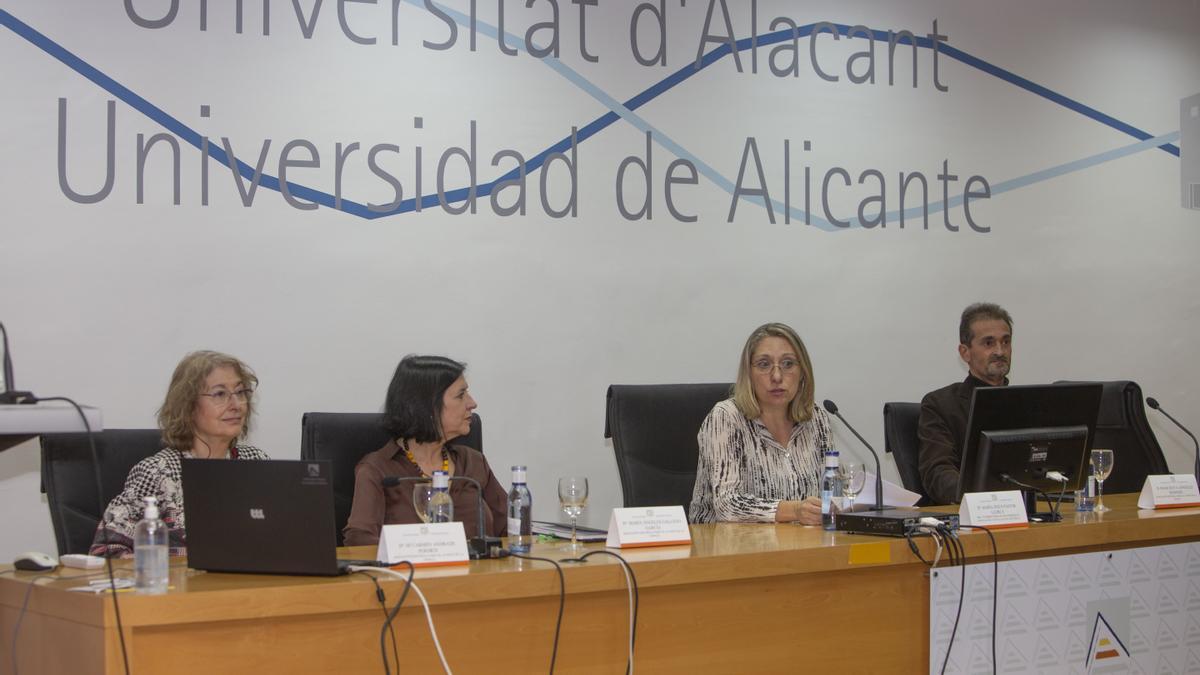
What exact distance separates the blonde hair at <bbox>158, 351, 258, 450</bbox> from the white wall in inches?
19.5

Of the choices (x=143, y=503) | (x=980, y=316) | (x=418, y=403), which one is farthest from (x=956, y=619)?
(x=143, y=503)

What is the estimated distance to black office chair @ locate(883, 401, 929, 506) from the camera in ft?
12.8

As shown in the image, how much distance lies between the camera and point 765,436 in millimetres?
3520

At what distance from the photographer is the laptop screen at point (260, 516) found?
215 centimetres

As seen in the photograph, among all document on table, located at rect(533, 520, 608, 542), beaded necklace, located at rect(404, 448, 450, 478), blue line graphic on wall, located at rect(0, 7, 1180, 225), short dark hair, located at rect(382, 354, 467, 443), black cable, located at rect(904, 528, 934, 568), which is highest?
blue line graphic on wall, located at rect(0, 7, 1180, 225)

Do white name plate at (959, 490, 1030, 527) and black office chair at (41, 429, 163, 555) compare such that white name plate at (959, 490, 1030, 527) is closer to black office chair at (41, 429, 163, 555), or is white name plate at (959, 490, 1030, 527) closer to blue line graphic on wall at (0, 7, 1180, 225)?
blue line graphic on wall at (0, 7, 1180, 225)

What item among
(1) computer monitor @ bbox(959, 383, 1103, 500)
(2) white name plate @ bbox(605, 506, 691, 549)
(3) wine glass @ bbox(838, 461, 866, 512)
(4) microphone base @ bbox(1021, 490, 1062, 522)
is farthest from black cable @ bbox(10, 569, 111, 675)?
(4) microphone base @ bbox(1021, 490, 1062, 522)

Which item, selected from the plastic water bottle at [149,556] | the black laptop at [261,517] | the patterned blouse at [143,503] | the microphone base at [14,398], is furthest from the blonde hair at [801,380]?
the microphone base at [14,398]

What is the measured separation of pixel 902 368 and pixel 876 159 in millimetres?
822

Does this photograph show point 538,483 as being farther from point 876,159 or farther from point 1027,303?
point 1027,303

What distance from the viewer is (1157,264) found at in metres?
5.34

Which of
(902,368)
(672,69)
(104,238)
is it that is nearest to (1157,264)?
(902,368)

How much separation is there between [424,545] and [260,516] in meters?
0.31

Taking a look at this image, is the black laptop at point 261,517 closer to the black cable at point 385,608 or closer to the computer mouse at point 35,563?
the black cable at point 385,608
